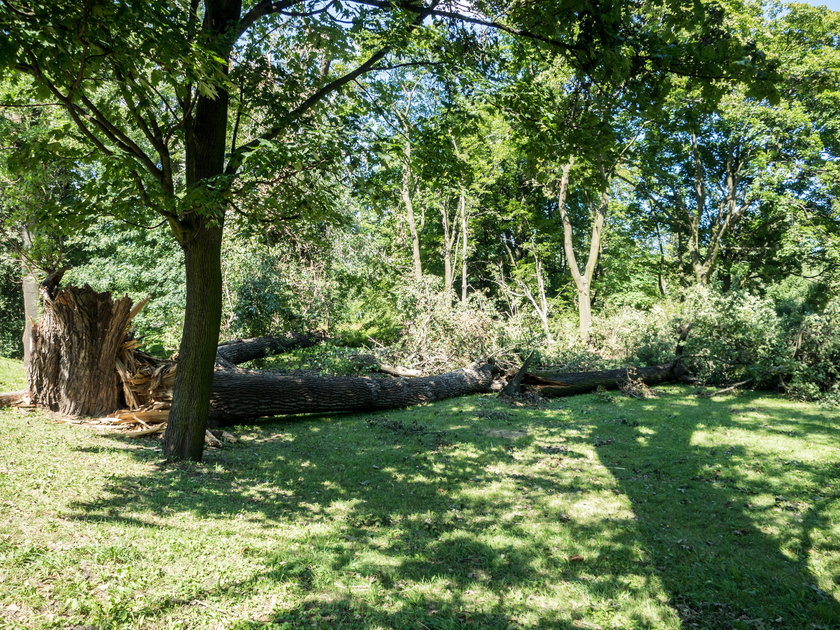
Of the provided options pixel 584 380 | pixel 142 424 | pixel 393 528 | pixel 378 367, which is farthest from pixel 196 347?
pixel 584 380

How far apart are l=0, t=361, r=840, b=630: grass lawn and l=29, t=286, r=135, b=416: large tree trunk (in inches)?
23.3

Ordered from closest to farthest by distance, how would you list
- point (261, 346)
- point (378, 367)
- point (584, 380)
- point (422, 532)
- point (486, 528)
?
1. point (422, 532)
2. point (486, 528)
3. point (584, 380)
4. point (378, 367)
5. point (261, 346)

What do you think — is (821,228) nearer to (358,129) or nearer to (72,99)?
(358,129)

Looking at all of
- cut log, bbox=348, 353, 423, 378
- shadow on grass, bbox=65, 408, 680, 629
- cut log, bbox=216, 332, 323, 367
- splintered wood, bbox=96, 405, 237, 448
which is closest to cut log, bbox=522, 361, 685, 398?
cut log, bbox=348, 353, 423, 378

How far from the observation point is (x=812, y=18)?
18.5 metres

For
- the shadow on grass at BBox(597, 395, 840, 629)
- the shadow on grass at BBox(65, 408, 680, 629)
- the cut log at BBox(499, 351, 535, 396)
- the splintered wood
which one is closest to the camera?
the shadow on grass at BBox(65, 408, 680, 629)

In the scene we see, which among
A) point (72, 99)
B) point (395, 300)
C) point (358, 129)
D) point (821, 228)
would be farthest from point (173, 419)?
point (821, 228)

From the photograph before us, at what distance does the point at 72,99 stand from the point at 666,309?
708 inches

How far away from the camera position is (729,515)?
516 cm

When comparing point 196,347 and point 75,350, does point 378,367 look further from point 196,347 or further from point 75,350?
point 196,347

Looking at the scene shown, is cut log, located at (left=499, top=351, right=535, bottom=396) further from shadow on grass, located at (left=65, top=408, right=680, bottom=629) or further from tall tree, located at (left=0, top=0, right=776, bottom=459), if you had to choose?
tall tree, located at (left=0, top=0, right=776, bottom=459)

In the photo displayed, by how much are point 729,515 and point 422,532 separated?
311 centimetres

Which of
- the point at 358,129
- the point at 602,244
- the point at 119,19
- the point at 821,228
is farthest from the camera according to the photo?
the point at 602,244

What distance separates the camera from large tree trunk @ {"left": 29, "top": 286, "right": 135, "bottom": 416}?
817 centimetres
